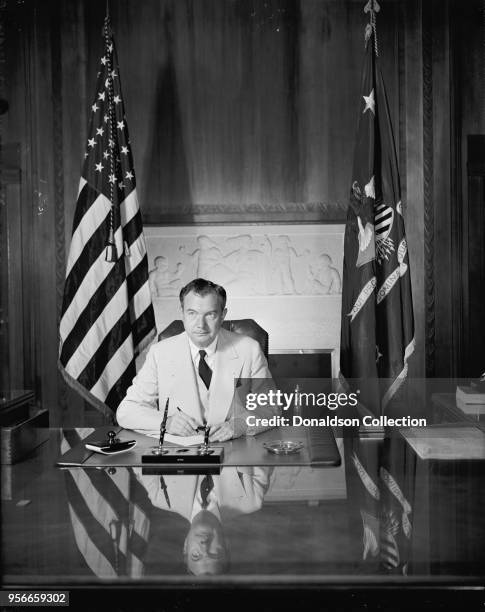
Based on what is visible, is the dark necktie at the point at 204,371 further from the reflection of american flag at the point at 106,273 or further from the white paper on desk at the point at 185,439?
the reflection of american flag at the point at 106,273

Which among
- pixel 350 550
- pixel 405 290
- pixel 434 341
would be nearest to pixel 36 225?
pixel 405 290

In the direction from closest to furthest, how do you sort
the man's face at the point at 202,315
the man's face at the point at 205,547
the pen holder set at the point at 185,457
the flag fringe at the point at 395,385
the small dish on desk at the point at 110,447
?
the man's face at the point at 205,547 < the pen holder set at the point at 185,457 < the small dish on desk at the point at 110,447 < the man's face at the point at 202,315 < the flag fringe at the point at 395,385

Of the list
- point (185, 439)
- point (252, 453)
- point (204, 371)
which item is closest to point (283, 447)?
point (252, 453)

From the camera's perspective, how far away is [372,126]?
12.1 ft

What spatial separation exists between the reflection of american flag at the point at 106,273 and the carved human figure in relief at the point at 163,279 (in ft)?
1.55

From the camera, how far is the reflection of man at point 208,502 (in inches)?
53.6

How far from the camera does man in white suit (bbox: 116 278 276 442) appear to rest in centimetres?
277

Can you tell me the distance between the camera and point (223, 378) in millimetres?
2898

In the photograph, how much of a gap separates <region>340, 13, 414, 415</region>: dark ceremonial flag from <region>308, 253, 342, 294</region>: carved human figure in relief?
69 centimetres

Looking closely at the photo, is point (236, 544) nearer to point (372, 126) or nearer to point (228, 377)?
point (228, 377)

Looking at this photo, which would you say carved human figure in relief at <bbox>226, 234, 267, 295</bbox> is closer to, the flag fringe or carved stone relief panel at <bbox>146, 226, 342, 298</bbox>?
carved stone relief panel at <bbox>146, 226, 342, 298</bbox>

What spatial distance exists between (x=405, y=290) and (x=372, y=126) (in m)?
1.01

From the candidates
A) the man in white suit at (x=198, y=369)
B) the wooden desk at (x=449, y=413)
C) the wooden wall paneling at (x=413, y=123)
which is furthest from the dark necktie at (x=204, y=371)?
the wooden wall paneling at (x=413, y=123)

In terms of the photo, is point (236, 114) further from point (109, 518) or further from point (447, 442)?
point (109, 518)
